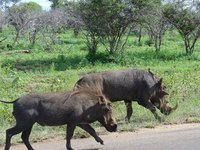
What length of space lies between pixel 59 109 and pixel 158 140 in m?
1.63

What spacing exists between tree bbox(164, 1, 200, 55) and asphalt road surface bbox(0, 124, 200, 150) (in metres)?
19.3

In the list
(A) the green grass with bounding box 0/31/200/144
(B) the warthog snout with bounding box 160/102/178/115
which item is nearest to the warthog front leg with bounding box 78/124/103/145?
(A) the green grass with bounding box 0/31/200/144

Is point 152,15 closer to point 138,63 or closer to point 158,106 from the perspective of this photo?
point 138,63

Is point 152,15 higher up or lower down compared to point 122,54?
higher up

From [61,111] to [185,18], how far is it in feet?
69.3

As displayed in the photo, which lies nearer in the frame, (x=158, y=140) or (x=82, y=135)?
(x=158, y=140)

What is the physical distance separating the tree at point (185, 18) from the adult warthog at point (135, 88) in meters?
17.5

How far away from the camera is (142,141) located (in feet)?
23.8

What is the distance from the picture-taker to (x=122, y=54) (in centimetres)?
2411

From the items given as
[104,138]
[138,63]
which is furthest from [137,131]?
[138,63]

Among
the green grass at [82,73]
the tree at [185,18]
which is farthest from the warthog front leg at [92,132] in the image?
the tree at [185,18]

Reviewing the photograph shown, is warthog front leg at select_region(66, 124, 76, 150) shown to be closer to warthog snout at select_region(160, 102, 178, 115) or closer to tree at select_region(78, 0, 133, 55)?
warthog snout at select_region(160, 102, 178, 115)

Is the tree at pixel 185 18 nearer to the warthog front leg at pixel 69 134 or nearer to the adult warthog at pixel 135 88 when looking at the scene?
the adult warthog at pixel 135 88

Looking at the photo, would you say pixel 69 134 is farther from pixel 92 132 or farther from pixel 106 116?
pixel 106 116
